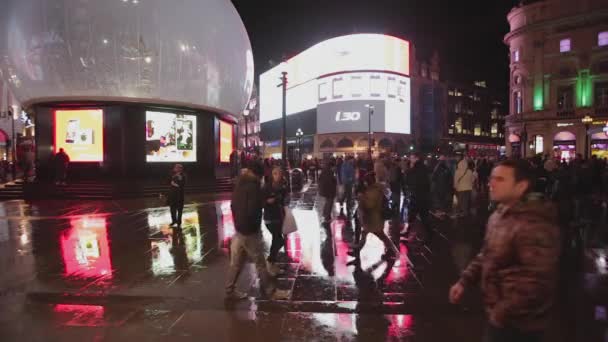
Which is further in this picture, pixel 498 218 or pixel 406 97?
pixel 406 97

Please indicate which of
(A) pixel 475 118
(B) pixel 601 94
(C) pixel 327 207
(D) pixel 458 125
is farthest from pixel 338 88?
(C) pixel 327 207

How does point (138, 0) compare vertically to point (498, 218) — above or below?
above

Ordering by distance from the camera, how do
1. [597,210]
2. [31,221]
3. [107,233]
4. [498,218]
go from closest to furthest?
[498,218], [107,233], [31,221], [597,210]

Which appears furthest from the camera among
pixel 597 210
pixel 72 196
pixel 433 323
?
pixel 72 196

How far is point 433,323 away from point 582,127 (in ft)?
151

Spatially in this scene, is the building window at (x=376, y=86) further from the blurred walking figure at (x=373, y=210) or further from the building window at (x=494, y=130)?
Result: the blurred walking figure at (x=373, y=210)

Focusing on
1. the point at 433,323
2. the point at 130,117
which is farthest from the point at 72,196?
the point at 433,323

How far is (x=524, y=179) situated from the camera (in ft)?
7.48

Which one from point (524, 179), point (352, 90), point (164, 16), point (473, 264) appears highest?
point (352, 90)

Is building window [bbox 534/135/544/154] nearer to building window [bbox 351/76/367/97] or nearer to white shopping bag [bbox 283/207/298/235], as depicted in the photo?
building window [bbox 351/76/367/97]

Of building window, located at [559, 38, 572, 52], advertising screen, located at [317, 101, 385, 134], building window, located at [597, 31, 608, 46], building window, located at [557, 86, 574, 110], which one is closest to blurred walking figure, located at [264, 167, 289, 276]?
building window, located at [557, 86, 574, 110]

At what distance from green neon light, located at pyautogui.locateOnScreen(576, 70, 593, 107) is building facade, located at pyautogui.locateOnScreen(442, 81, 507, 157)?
2889 cm

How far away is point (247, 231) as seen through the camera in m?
5.05

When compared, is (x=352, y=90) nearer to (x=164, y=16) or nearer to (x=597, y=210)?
(x=164, y=16)
